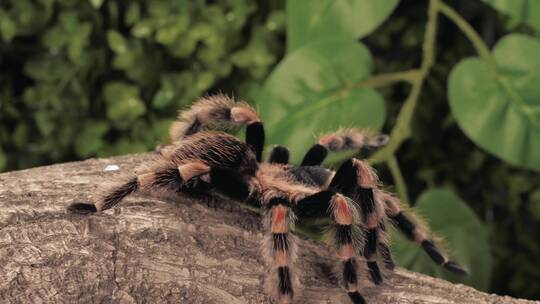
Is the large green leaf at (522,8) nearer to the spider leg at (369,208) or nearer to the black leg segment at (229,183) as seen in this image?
the spider leg at (369,208)

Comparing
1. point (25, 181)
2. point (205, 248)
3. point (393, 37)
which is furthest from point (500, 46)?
point (25, 181)

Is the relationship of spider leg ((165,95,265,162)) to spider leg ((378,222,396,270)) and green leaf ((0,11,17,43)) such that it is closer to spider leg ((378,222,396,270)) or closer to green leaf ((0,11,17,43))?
spider leg ((378,222,396,270))

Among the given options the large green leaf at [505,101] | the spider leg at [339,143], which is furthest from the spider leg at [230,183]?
the large green leaf at [505,101]

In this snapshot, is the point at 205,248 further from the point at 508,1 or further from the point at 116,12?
the point at 116,12

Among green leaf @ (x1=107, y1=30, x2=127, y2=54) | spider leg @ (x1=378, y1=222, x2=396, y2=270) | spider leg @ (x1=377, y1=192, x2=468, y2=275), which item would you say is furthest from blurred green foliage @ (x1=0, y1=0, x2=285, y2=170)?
spider leg @ (x1=378, y1=222, x2=396, y2=270)

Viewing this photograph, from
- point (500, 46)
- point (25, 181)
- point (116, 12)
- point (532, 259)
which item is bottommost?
point (532, 259)

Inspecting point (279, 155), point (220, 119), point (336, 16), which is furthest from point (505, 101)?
point (220, 119)
